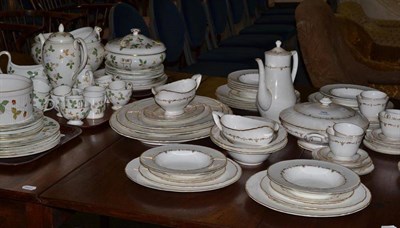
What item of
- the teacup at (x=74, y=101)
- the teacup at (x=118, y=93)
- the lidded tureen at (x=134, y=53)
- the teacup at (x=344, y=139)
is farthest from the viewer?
the lidded tureen at (x=134, y=53)

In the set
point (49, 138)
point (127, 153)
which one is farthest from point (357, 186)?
point (49, 138)

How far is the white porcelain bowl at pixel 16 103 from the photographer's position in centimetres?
114

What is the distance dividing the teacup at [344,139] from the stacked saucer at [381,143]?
0.12 meters

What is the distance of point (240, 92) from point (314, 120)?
0.34 m

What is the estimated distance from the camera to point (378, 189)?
1062 mm

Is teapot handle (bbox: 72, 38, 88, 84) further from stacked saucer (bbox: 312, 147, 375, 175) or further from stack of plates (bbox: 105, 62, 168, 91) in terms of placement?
stacked saucer (bbox: 312, 147, 375, 175)

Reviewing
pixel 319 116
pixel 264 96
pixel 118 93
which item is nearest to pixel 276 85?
pixel 264 96

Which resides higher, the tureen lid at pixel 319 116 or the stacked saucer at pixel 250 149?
the tureen lid at pixel 319 116

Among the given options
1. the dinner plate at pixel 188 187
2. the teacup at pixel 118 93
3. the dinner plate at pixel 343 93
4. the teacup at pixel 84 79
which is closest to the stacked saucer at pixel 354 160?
the dinner plate at pixel 188 187

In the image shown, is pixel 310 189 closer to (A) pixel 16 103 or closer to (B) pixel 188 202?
(B) pixel 188 202

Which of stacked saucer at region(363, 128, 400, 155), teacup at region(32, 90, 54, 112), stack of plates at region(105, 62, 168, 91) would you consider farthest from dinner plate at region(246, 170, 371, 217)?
stack of plates at region(105, 62, 168, 91)

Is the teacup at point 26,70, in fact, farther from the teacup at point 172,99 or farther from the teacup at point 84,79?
the teacup at point 172,99

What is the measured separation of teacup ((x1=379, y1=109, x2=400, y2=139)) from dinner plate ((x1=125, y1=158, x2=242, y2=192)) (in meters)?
0.32

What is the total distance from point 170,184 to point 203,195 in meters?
0.06
